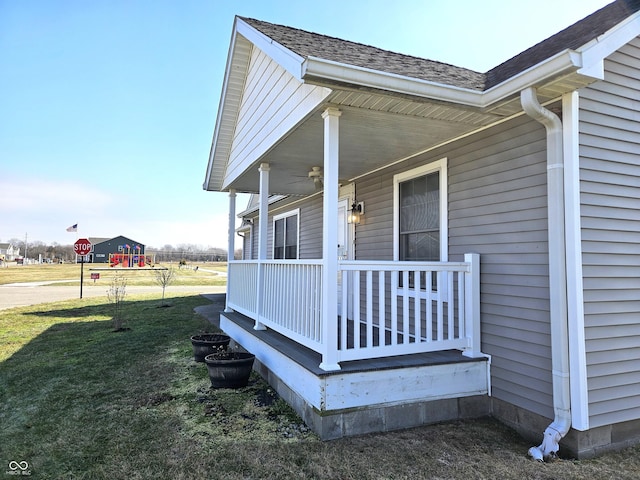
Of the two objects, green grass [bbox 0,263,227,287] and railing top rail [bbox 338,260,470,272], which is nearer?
railing top rail [bbox 338,260,470,272]

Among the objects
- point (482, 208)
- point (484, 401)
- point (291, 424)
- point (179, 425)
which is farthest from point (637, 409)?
point (179, 425)

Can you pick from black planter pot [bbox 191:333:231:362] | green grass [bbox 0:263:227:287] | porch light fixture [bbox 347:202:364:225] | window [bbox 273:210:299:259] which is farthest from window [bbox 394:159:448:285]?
green grass [bbox 0:263:227:287]

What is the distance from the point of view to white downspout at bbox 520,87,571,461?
2.73m

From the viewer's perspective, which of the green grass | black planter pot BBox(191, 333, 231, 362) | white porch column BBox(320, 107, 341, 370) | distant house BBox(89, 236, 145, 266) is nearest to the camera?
white porch column BBox(320, 107, 341, 370)

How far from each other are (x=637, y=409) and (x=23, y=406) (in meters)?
5.67

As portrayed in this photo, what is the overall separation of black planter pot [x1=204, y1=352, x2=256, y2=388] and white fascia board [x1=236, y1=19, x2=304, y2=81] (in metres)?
3.05

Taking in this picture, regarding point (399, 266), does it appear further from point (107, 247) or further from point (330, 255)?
point (107, 247)

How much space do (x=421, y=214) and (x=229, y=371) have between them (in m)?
2.95

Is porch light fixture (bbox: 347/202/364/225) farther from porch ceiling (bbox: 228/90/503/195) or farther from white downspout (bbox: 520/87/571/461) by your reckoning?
white downspout (bbox: 520/87/571/461)

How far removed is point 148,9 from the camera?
31.0 ft

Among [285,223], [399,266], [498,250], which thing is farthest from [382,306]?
→ [285,223]

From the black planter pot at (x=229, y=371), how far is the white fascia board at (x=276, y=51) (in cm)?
305

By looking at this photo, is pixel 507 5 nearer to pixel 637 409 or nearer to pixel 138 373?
pixel 637 409

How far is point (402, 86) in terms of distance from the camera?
2834 mm
